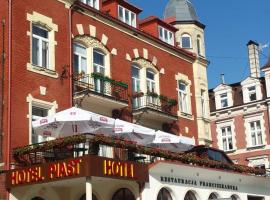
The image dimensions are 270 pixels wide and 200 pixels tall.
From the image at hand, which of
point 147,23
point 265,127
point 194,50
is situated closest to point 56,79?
point 147,23

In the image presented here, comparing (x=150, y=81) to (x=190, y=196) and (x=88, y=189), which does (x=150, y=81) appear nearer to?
(x=190, y=196)

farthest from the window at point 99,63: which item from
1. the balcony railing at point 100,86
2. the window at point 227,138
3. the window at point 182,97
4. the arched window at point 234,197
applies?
the window at point 227,138

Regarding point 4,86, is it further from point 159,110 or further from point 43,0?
point 159,110

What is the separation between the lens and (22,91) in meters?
21.6

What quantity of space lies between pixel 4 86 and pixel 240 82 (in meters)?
32.5

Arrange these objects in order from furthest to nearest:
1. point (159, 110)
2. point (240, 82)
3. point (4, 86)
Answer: point (240, 82), point (159, 110), point (4, 86)

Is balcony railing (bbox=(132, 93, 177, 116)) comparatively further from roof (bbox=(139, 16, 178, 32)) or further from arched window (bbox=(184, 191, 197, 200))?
arched window (bbox=(184, 191, 197, 200))

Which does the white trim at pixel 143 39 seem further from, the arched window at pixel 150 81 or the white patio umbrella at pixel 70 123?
the white patio umbrella at pixel 70 123

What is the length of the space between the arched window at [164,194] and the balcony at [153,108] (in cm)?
604

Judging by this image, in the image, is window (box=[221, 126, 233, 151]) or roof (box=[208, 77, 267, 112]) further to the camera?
window (box=[221, 126, 233, 151])

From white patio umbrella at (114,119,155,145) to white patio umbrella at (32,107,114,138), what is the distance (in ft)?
1.34

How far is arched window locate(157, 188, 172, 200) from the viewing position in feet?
72.0

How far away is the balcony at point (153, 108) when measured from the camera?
2766cm

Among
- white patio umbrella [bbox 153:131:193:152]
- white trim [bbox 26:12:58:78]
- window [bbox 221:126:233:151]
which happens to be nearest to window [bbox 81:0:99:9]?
white trim [bbox 26:12:58:78]
